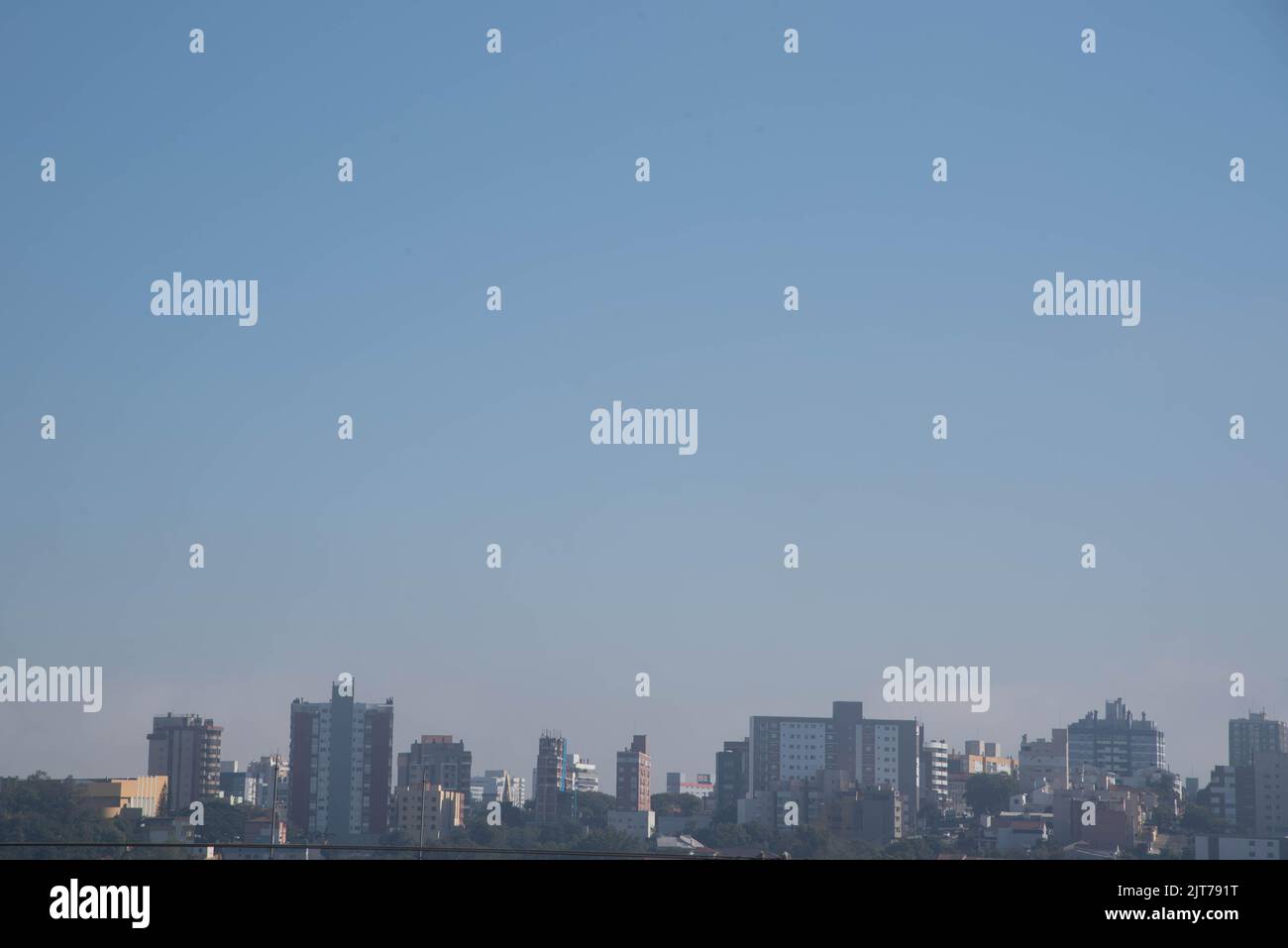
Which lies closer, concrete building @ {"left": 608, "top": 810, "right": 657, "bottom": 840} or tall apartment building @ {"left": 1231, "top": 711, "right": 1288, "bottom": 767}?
concrete building @ {"left": 608, "top": 810, "right": 657, "bottom": 840}

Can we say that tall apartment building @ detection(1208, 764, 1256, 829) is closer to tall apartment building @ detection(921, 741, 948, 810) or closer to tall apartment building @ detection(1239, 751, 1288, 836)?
tall apartment building @ detection(1239, 751, 1288, 836)

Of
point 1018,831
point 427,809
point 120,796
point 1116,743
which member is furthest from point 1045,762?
point 120,796

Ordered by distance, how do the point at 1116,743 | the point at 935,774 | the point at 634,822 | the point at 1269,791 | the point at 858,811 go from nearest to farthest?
the point at 634,822
the point at 858,811
the point at 1269,791
the point at 935,774
the point at 1116,743

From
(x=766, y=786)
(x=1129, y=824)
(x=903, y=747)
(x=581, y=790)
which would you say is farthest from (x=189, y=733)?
(x=1129, y=824)

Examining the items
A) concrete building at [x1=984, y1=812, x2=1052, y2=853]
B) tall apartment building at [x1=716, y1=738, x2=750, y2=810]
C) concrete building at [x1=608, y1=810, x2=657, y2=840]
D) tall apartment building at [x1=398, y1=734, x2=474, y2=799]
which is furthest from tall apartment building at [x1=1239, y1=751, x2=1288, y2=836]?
tall apartment building at [x1=398, y1=734, x2=474, y2=799]

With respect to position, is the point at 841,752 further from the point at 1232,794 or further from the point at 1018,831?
the point at 1232,794
